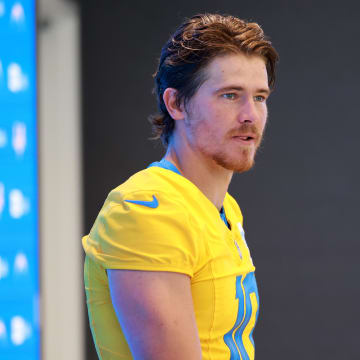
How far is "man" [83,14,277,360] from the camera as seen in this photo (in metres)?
0.90

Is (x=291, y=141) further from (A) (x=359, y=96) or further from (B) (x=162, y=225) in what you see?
(B) (x=162, y=225)

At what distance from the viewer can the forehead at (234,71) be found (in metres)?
1.10

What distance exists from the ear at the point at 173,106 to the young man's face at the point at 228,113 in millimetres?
39

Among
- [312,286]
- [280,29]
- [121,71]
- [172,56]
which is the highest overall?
[280,29]

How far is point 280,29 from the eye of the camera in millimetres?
2611

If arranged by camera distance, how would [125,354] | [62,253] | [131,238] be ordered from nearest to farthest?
[131,238]
[125,354]
[62,253]

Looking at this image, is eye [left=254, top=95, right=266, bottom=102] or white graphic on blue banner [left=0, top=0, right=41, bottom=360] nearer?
eye [left=254, top=95, right=266, bottom=102]

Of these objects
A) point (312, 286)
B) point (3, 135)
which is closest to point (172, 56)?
point (3, 135)

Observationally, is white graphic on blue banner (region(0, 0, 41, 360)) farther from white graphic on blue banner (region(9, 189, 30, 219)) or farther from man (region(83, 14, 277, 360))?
man (region(83, 14, 277, 360))

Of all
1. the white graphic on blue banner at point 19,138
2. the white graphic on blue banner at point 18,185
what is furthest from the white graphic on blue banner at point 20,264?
the white graphic on blue banner at point 19,138

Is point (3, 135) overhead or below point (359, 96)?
below

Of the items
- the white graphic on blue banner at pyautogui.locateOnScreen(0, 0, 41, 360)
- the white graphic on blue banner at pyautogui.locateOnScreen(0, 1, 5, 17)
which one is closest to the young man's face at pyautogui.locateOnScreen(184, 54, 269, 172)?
the white graphic on blue banner at pyautogui.locateOnScreen(0, 0, 41, 360)

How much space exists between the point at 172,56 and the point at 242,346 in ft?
2.09

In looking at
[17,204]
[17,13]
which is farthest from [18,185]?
[17,13]
